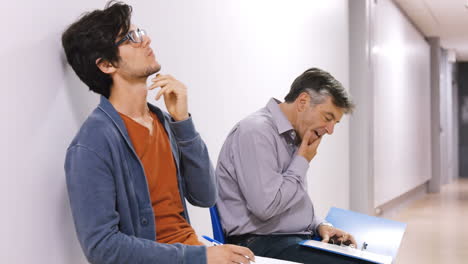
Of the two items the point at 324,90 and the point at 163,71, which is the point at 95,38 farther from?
the point at 324,90

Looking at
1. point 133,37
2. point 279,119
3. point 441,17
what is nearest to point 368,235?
point 279,119

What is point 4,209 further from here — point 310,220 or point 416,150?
point 416,150

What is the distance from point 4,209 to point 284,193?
1.03 m

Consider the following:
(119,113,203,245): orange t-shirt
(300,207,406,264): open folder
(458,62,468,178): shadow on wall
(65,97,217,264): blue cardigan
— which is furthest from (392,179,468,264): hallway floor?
(458,62,468,178): shadow on wall

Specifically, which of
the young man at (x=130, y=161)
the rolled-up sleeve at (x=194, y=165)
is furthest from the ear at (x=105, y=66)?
the rolled-up sleeve at (x=194, y=165)

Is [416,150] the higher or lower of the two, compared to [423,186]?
higher

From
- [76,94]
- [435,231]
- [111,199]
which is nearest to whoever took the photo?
[111,199]

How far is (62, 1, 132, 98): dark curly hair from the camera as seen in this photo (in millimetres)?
1747

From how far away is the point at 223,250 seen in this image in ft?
5.46

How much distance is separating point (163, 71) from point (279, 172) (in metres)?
0.72

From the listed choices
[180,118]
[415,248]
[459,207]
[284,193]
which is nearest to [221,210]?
[284,193]

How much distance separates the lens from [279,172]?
2.38m

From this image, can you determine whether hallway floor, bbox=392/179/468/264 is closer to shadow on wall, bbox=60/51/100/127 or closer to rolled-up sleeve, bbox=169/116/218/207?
rolled-up sleeve, bbox=169/116/218/207

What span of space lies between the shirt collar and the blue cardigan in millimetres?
865
